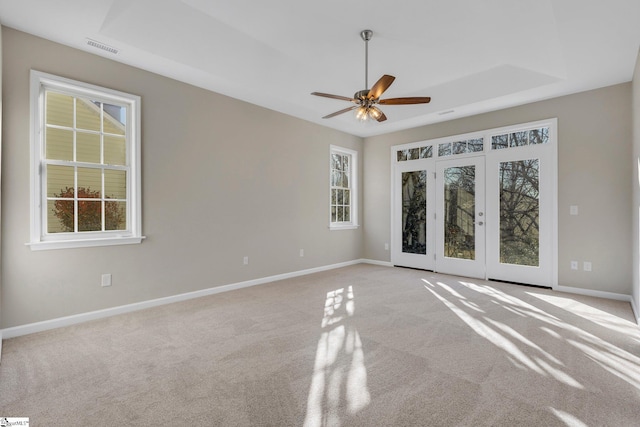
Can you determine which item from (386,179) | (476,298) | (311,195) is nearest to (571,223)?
(476,298)

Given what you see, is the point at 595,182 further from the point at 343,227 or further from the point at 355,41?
the point at 343,227

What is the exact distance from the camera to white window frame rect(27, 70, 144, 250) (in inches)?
116

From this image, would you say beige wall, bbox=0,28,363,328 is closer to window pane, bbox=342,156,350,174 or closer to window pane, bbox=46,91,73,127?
window pane, bbox=46,91,73,127

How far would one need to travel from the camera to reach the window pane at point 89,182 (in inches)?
130

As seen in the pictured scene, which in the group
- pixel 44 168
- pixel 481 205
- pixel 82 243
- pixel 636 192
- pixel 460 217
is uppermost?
pixel 44 168

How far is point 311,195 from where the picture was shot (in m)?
5.76

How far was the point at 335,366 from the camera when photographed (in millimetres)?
2305

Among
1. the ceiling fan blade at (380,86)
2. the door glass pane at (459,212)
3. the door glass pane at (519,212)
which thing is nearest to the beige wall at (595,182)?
the door glass pane at (519,212)

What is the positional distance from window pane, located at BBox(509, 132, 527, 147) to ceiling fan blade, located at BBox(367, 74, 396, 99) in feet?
9.82

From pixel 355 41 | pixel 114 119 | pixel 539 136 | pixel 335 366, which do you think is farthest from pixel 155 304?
pixel 539 136

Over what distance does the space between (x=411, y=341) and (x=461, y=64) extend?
3421mm

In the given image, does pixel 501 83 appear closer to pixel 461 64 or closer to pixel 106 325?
pixel 461 64

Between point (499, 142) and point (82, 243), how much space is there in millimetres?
5809

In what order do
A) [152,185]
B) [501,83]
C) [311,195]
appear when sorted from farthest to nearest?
1. [311,195]
2. [501,83]
3. [152,185]
